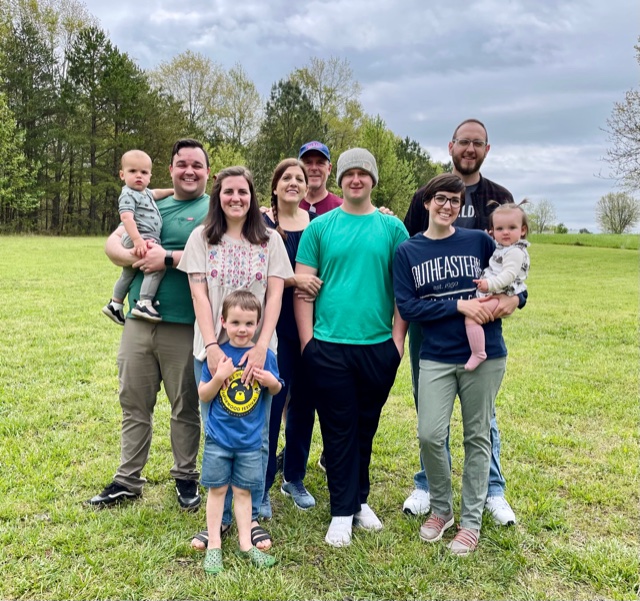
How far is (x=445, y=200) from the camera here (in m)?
3.00

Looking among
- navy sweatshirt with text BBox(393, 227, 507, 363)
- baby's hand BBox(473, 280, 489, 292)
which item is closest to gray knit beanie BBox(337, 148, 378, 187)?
navy sweatshirt with text BBox(393, 227, 507, 363)

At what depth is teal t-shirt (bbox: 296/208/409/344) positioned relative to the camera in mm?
3158

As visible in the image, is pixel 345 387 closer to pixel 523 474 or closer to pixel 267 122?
pixel 523 474

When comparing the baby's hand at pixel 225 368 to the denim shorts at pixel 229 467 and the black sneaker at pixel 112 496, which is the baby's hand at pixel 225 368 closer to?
the denim shorts at pixel 229 467

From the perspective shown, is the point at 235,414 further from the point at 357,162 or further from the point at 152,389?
the point at 357,162

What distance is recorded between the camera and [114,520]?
10.8ft

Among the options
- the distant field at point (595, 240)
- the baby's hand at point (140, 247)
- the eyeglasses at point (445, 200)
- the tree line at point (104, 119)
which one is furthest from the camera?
the distant field at point (595, 240)

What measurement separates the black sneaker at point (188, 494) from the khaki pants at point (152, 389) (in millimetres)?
44

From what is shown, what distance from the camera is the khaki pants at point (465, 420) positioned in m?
3.05

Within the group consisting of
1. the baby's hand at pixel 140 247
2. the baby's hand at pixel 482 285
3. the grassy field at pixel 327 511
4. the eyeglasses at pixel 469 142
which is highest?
the eyeglasses at pixel 469 142

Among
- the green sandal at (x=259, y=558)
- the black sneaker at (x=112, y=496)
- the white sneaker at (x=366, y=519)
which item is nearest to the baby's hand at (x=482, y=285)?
the white sneaker at (x=366, y=519)

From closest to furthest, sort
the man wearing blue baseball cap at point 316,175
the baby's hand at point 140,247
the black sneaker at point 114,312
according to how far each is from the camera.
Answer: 1. the baby's hand at point 140,247
2. the black sneaker at point 114,312
3. the man wearing blue baseball cap at point 316,175

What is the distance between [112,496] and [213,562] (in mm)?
1048

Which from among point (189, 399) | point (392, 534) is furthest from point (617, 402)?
point (189, 399)
